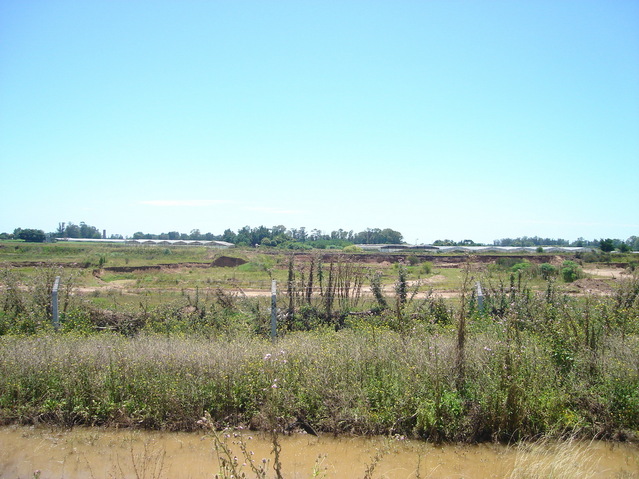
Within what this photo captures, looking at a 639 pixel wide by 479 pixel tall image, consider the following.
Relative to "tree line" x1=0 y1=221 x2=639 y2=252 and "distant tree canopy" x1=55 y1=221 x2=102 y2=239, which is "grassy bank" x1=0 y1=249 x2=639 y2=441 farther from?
"distant tree canopy" x1=55 y1=221 x2=102 y2=239

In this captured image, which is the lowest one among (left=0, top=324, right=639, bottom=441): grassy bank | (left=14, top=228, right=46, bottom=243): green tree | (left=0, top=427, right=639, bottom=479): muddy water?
(left=0, top=427, right=639, bottom=479): muddy water

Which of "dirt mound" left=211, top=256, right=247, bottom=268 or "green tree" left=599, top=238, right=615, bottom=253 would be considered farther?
"green tree" left=599, top=238, right=615, bottom=253

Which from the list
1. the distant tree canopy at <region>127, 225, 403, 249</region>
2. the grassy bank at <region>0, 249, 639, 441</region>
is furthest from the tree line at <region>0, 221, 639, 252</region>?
the grassy bank at <region>0, 249, 639, 441</region>

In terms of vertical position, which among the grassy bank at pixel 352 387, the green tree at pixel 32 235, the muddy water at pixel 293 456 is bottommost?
the muddy water at pixel 293 456

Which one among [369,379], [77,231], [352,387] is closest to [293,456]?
[352,387]

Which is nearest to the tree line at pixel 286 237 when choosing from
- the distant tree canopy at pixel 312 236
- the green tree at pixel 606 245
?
the distant tree canopy at pixel 312 236

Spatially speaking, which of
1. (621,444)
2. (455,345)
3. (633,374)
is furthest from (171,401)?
(633,374)

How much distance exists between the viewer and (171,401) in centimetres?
709

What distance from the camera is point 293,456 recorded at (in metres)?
6.40

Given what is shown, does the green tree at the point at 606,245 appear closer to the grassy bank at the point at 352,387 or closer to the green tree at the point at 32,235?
the grassy bank at the point at 352,387

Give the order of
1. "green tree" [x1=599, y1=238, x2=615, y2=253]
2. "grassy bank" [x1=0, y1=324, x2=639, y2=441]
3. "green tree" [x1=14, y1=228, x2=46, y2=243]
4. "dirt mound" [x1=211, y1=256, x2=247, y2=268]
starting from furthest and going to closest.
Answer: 1. "green tree" [x1=14, y1=228, x2=46, y2=243]
2. "green tree" [x1=599, y1=238, x2=615, y2=253]
3. "dirt mound" [x1=211, y1=256, x2=247, y2=268]
4. "grassy bank" [x1=0, y1=324, x2=639, y2=441]

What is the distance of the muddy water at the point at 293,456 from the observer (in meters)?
5.91

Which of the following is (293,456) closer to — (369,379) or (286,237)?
(369,379)

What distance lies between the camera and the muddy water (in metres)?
5.91
